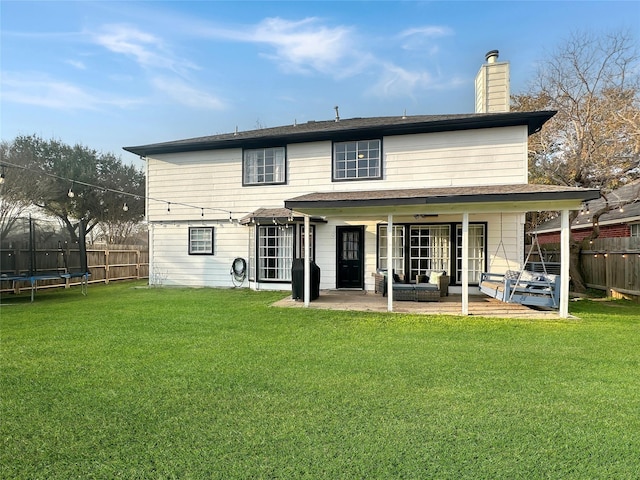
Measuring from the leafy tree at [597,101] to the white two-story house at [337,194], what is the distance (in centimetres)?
240

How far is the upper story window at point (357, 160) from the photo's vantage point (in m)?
10.7

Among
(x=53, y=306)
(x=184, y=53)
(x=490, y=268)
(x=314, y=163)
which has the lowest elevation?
(x=53, y=306)

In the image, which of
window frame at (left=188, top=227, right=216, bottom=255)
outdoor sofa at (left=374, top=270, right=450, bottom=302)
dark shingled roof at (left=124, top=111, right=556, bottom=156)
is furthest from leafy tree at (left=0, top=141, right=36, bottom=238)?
outdoor sofa at (left=374, top=270, right=450, bottom=302)

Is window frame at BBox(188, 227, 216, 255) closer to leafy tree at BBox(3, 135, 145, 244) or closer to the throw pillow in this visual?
leafy tree at BBox(3, 135, 145, 244)

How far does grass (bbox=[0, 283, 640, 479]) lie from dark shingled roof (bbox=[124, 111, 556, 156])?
19.2ft

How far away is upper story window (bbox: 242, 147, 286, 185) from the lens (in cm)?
1155

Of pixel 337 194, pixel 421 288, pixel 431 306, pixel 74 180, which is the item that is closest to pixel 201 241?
pixel 337 194

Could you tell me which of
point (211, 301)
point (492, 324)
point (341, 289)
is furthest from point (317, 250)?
point (492, 324)

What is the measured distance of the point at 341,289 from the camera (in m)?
10.9

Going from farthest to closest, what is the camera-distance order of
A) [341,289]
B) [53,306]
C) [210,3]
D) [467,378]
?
[341,289], [210,3], [53,306], [467,378]

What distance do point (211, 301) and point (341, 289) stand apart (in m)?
3.91

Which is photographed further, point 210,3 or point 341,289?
point 341,289

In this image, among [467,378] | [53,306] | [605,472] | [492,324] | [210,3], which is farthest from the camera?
[210,3]

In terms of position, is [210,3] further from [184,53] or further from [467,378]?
[467,378]
